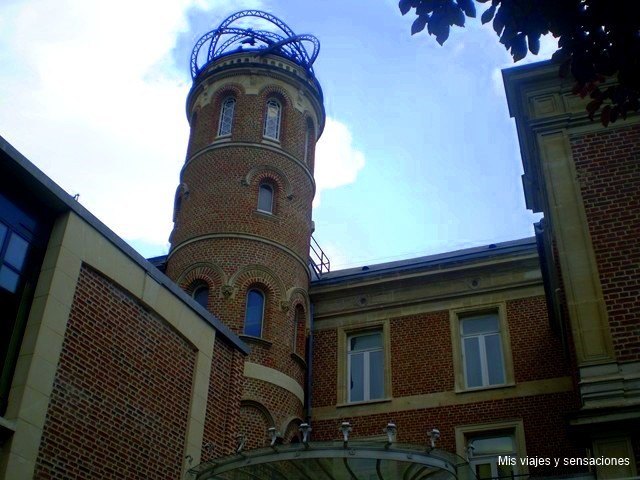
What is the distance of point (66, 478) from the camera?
11.6m

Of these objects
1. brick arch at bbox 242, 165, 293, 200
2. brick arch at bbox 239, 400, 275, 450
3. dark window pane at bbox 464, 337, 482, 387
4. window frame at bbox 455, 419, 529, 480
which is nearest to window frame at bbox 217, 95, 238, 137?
brick arch at bbox 242, 165, 293, 200

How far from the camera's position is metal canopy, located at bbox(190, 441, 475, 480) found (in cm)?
1223

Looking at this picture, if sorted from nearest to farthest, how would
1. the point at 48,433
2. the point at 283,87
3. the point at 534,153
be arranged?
the point at 48,433
the point at 534,153
the point at 283,87

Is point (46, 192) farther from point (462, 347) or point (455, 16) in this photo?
point (462, 347)

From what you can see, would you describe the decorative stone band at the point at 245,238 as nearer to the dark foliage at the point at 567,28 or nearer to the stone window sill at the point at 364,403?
the stone window sill at the point at 364,403

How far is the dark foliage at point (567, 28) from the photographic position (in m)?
7.01

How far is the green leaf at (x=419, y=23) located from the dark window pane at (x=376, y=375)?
54.6 feet

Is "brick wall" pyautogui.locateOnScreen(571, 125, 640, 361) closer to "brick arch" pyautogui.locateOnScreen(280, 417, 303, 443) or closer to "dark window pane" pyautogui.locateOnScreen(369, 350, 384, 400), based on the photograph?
"dark window pane" pyautogui.locateOnScreen(369, 350, 384, 400)

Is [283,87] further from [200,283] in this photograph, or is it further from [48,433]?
[48,433]

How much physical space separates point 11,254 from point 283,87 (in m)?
16.8

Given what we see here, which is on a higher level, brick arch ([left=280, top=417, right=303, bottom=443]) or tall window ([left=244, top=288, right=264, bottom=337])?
tall window ([left=244, top=288, right=264, bottom=337])

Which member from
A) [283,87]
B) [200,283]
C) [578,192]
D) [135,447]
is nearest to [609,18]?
[578,192]

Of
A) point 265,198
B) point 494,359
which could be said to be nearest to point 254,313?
point 265,198

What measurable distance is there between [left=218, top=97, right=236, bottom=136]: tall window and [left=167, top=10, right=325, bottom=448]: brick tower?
0.04m
